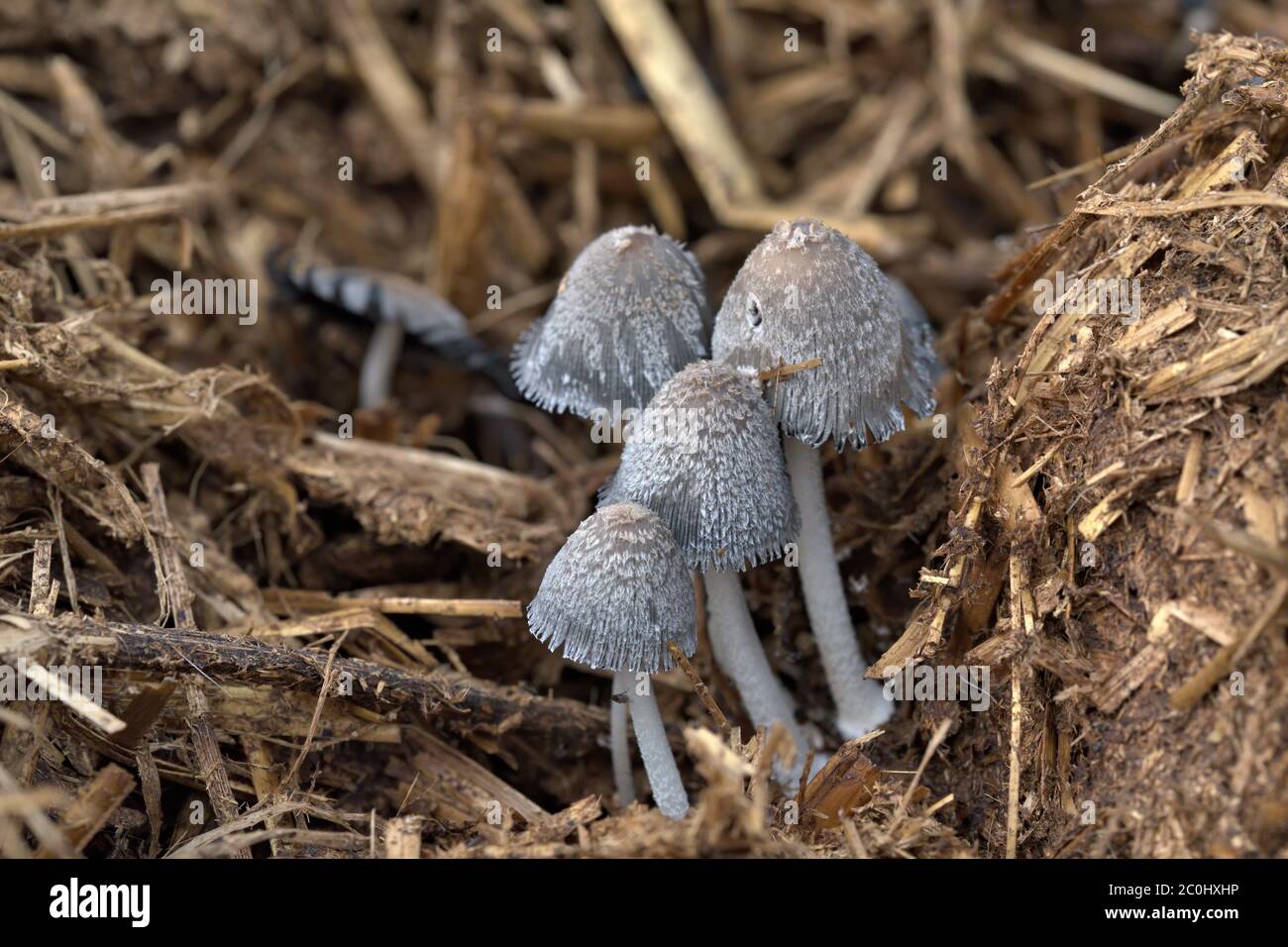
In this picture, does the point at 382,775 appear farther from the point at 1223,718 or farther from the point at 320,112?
the point at 320,112

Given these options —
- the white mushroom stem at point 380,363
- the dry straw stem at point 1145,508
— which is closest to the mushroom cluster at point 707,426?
the dry straw stem at point 1145,508

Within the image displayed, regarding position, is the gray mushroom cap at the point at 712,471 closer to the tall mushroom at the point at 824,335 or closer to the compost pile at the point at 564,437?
the tall mushroom at the point at 824,335

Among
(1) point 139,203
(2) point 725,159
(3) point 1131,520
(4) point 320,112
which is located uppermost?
(4) point 320,112

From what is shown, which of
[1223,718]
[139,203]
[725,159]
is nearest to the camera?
[1223,718]

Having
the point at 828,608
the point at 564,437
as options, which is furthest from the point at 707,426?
the point at 564,437

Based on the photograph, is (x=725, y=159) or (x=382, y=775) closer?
(x=382, y=775)

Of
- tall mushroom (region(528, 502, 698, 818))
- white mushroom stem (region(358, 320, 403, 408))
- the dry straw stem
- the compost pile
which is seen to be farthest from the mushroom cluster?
white mushroom stem (region(358, 320, 403, 408))
